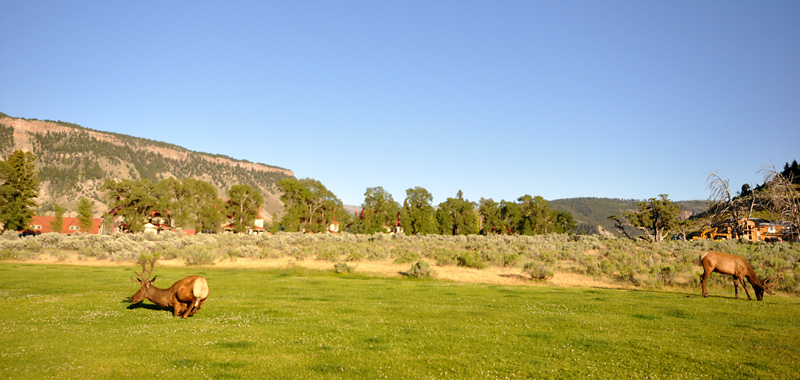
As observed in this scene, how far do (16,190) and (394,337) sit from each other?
7588cm

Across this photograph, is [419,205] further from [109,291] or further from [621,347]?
[621,347]

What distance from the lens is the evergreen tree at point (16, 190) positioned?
62375mm

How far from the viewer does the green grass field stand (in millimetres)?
8578

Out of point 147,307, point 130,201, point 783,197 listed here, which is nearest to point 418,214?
point 130,201

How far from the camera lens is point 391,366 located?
29.1 feet

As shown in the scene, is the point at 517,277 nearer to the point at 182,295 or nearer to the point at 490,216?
the point at 182,295

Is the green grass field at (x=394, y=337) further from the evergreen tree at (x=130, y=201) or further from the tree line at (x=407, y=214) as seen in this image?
the tree line at (x=407, y=214)

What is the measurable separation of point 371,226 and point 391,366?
265 feet

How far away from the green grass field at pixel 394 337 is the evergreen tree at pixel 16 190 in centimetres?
5771

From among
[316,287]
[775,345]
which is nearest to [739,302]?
[775,345]

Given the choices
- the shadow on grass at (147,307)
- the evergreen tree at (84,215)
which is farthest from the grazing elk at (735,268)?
the evergreen tree at (84,215)

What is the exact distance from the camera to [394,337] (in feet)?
37.3

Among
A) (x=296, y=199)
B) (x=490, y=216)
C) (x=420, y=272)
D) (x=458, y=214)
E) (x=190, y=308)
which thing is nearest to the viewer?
(x=190, y=308)

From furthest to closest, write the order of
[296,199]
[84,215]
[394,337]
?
1. [84,215]
2. [296,199]
3. [394,337]
